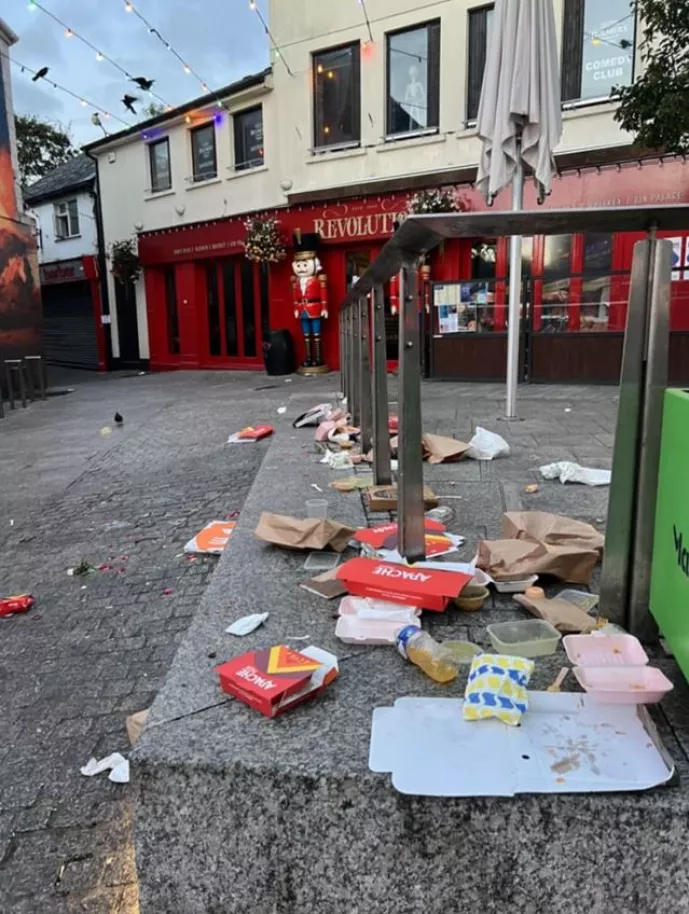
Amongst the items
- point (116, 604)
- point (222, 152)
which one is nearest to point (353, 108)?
point (222, 152)

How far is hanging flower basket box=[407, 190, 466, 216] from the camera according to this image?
11570 millimetres

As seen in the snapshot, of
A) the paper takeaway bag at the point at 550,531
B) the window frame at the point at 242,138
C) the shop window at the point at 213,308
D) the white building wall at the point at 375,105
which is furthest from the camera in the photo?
the shop window at the point at 213,308

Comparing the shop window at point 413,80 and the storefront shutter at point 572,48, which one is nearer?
the storefront shutter at point 572,48

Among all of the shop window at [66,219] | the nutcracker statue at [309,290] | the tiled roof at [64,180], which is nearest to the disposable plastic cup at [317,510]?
the nutcracker statue at [309,290]

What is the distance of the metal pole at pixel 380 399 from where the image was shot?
363 cm

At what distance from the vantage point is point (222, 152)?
50.8ft

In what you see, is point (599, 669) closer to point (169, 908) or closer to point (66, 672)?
point (169, 908)

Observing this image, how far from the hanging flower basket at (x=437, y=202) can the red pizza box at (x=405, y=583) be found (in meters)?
10.3

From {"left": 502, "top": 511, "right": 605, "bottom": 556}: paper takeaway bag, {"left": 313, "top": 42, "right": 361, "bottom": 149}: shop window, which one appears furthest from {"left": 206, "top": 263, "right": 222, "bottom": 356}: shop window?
{"left": 502, "top": 511, "right": 605, "bottom": 556}: paper takeaway bag

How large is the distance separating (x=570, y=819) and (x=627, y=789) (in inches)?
4.8

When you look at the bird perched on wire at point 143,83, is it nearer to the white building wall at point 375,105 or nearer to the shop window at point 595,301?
the white building wall at point 375,105

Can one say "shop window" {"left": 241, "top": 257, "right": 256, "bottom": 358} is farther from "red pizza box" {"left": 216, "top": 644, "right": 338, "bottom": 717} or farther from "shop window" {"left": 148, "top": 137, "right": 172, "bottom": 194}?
"red pizza box" {"left": 216, "top": 644, "right": 338, "bottom": 717}

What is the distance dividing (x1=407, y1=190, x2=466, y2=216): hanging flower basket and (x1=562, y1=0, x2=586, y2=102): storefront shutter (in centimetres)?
221

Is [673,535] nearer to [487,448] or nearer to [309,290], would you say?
[487,448]
